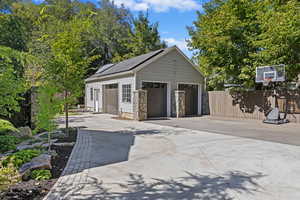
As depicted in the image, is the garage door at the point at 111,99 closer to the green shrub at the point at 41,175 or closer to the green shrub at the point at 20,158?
the green shrub at the point at 20,158

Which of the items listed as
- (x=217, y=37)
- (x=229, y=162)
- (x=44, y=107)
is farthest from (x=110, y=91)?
(x=229, y=162)

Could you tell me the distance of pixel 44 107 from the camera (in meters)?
5.60

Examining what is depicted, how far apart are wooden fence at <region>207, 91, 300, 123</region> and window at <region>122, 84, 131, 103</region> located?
21.5 feet

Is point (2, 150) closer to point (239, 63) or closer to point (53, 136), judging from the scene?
point (53, 136)

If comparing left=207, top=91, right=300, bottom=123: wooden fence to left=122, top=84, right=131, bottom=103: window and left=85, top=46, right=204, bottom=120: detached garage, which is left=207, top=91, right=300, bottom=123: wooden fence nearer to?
left=85, top=46, right=204, bottom=120: detached garage

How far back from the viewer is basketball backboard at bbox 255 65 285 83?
12180mm

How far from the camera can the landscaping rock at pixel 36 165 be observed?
13.8ft

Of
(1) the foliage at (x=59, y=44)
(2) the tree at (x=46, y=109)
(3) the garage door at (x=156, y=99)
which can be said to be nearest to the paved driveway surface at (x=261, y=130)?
(3) the garage door at (x=156, y=99)

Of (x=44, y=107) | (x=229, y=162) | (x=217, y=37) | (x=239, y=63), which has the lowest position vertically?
(x=229, y=162)

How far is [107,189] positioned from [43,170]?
57.2 inches

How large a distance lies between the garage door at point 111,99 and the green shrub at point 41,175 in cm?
1239

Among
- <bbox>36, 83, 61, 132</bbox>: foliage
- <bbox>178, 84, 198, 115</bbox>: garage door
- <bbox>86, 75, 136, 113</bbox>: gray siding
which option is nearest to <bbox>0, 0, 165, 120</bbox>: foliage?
<bbox>36, 83, 61, 132</bbox>: foliage

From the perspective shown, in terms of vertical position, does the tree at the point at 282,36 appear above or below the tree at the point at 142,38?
below

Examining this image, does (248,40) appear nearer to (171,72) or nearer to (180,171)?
(171,72)
